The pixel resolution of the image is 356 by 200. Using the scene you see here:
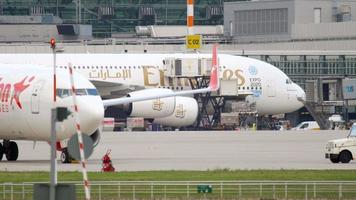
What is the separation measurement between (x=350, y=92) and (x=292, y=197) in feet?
193

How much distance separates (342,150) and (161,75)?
40715mm

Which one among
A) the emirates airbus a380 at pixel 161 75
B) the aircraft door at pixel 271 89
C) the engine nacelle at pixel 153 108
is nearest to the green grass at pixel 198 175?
the engine nacelle at pixel 153 108

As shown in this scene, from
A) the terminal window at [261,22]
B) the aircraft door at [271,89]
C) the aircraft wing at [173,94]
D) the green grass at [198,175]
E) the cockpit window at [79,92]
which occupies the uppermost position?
the terminal window at [261,22]

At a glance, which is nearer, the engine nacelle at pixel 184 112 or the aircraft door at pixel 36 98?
the aircraft door at pixel 36 98

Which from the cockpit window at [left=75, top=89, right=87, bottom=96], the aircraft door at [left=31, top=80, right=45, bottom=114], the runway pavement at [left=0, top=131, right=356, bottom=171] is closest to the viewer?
the runway pavement at [left=0, top=131, right=356, bottom=171]

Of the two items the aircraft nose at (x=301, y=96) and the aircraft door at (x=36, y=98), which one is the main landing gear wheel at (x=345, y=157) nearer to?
the aircraft door at (x=36, y=98)

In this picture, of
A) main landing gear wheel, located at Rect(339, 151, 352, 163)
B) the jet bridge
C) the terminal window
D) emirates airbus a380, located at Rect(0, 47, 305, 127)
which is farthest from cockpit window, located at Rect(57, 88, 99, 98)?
the terminal window

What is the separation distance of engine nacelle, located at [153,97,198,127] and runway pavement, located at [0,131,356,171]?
5.87 meters

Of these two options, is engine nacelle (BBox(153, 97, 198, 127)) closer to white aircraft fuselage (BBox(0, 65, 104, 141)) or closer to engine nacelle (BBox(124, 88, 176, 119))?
engine nacelle (BBox(124, 88, 176, 119))

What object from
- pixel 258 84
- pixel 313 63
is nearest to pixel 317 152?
pixel 258 84

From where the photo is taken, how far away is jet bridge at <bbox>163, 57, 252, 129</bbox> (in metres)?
91.4

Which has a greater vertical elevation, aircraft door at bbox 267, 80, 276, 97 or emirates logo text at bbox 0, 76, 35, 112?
emirates logo text at bbox 0, 76, 35, 112

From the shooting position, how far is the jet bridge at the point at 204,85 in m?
91.4

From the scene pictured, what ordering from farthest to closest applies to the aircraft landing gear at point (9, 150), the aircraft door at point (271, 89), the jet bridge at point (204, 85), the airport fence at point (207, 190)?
1. the aircraft door at point (271, 89)
2. the jet bridge at point (204, 85)
3. the aircraft landing gear at point (9, 150)
4. the airport fence at point (207, 190)
